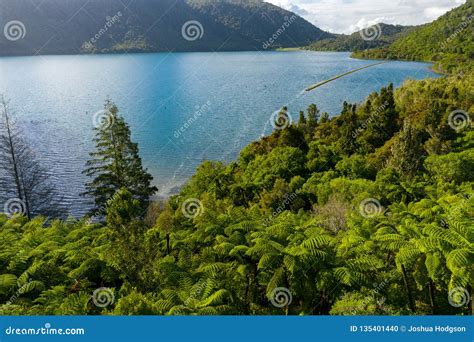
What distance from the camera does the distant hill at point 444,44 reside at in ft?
387

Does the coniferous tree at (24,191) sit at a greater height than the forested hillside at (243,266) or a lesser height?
lesser

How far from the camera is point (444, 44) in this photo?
12012cm

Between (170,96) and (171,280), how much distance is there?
6999 cm

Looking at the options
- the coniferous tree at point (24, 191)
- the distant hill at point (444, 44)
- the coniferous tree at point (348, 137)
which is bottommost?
the coniferous tree at point (24, 191)

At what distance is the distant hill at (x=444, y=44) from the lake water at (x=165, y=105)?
32.9ft

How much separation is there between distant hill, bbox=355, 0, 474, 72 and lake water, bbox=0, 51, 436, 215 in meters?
10.0

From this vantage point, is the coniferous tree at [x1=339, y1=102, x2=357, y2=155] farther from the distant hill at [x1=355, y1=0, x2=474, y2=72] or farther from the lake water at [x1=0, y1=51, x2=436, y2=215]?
the distant hill at [x1=355, y1=0, x2=474, y2=72]

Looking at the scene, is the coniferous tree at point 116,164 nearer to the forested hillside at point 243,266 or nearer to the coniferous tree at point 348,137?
the forested hillside at point 243,266

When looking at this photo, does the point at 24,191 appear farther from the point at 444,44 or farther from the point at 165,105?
the point at 444,44

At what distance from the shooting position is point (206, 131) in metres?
53.9

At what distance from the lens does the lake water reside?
43281 millimetres

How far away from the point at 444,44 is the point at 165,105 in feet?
302

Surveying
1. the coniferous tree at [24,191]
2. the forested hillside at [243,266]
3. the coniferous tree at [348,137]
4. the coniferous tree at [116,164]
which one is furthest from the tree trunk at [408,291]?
the coniferous tree at [348,137]

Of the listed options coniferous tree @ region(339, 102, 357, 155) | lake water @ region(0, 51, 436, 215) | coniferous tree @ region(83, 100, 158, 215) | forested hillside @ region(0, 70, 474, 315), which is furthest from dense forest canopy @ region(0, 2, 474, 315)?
lake water @ region(0, 51, 436, 215)
